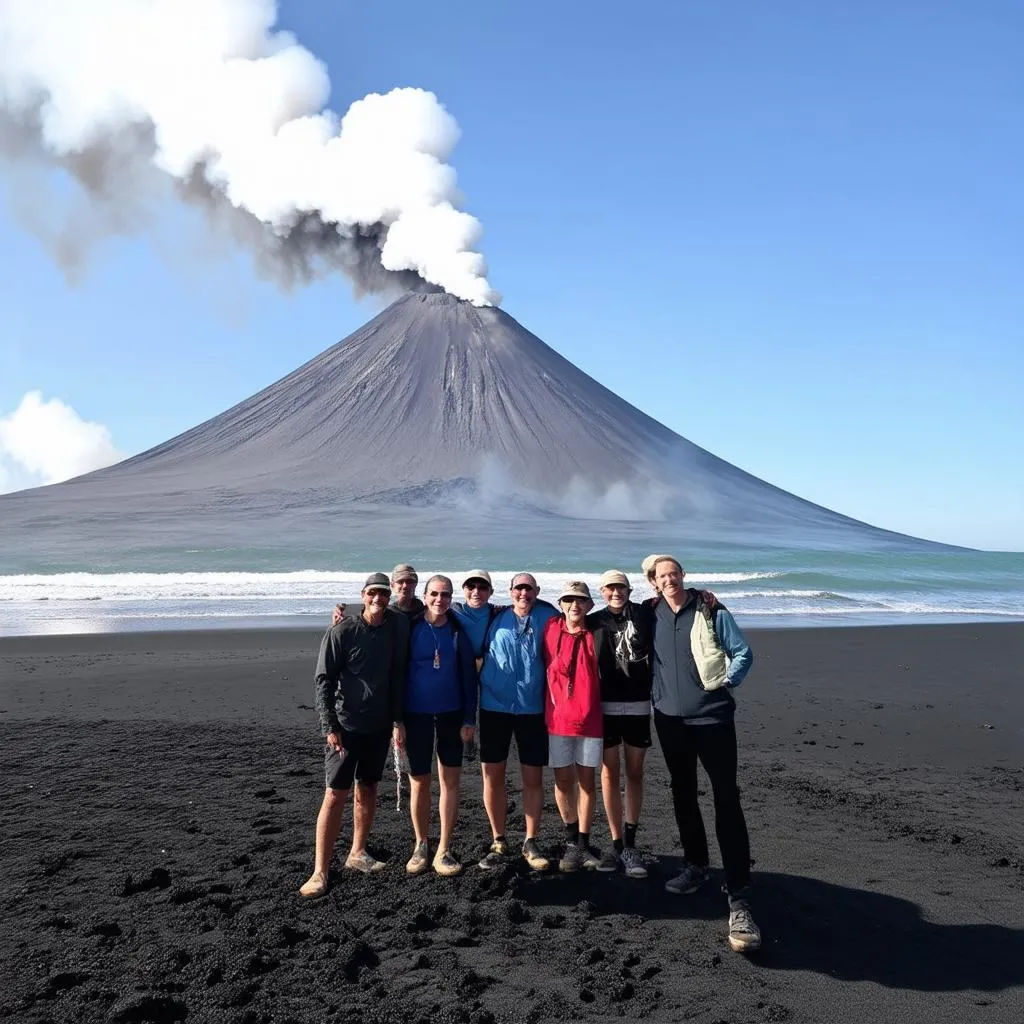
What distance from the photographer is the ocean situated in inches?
573

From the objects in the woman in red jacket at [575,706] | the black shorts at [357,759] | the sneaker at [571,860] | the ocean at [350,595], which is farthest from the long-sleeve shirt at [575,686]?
the ocean at [350,595]

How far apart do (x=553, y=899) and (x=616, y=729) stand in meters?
0.79

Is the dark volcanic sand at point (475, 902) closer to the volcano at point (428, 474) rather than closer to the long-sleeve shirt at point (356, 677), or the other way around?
the long-sleeve shirt at point (356, 677)

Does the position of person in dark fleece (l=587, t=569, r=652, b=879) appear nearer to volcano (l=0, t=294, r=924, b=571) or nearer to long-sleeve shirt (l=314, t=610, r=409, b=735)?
long-sleeve shirt (l=314, t=610, r=409, b=735)

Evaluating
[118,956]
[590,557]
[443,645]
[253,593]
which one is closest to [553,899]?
→ [443,645]

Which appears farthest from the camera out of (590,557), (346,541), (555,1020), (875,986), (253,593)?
(346,541)

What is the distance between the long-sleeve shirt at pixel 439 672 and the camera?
13.7 feet

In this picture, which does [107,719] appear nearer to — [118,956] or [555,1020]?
[118,956]

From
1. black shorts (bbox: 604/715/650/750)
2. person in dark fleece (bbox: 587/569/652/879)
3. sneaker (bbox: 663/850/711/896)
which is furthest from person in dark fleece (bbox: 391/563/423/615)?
sneaker (bbox: 663/850/711/896)

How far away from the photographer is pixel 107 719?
7266 mm

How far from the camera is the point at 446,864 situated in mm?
4070

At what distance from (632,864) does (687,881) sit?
28 centimetres

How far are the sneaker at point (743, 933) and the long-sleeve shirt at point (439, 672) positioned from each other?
147cm

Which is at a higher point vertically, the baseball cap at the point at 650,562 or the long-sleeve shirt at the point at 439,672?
the baseball cap at the point at 650,562
